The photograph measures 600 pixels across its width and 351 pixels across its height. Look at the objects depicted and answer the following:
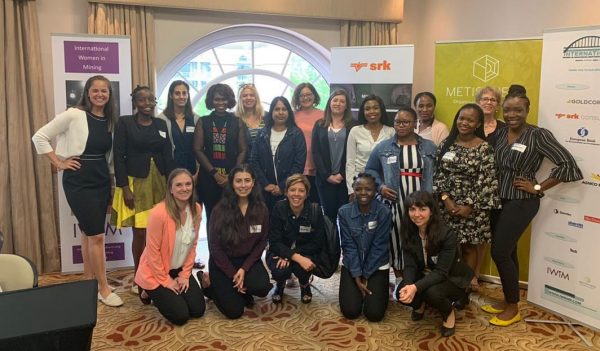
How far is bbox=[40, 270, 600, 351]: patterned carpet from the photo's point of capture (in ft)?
9.52

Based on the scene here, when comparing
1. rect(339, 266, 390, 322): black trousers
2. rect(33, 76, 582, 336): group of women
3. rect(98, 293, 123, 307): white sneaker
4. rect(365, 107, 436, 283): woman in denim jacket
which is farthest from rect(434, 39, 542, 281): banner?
rect(98, 293, 123, 307): white sneaker

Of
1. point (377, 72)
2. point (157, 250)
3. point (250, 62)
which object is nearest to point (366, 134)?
point (377, 72)

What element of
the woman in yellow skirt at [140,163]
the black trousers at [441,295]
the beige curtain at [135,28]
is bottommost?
the black trousers at [441,295]

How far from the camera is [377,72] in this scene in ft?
14.6

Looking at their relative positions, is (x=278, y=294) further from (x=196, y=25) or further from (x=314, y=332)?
(x=196, y=25)

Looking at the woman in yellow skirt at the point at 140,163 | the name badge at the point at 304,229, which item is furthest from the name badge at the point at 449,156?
the woman in yellow skirt at the point at 140,163

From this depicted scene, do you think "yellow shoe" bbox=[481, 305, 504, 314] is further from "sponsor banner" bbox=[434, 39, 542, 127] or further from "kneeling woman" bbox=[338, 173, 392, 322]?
"sponsor banner" bbox=[434, 39, 542, 127]

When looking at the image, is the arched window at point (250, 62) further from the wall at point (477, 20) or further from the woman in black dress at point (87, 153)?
the woman in black dress at point (87, 153)

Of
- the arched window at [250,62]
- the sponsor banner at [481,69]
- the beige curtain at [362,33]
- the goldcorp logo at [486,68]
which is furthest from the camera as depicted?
the arched window at [250,62]

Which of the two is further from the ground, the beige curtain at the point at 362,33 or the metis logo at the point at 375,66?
the beige curtain at the point at 362,33

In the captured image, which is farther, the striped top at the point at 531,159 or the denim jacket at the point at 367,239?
the denim jacket at the point at 367,239

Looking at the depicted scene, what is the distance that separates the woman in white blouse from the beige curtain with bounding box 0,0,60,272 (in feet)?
8.09

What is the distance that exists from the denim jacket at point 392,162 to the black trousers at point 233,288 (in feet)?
3.35

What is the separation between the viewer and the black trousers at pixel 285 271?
11.1 feet
